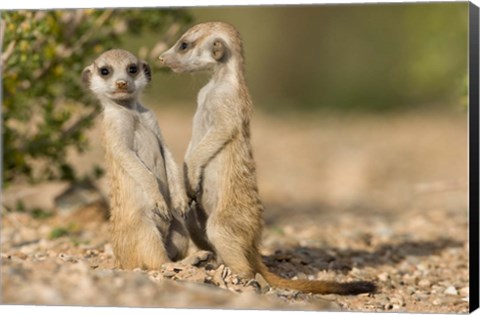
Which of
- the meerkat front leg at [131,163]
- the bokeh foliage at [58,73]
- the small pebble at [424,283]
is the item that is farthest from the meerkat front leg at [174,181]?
the bokeh foliage at [58,73]

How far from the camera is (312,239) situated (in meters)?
8.09

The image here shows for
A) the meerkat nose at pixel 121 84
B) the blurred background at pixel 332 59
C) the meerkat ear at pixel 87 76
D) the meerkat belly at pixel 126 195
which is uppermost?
the blurred background at pixel 332 59

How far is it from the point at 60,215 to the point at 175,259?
3.39 meters

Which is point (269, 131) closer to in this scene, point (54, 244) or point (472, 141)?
point (54, 244)

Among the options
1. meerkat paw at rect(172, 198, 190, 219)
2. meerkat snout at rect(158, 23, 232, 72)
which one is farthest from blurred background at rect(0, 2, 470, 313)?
meerkat paw at rect(172, 198, 190, 219)

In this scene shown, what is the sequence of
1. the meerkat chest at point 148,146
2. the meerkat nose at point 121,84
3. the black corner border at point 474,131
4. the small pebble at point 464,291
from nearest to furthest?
the black corner border at point 474,131 → the meerkat nose at point 121,84 → the meerkat chest at point 148,146 → the small pebble at point 464,291

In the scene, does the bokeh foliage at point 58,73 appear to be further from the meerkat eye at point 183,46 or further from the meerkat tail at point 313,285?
the meerkat tail at point 313,285

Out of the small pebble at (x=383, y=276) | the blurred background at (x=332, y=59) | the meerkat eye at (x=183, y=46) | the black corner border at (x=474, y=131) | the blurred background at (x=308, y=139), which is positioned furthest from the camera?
the blurred background at (x=332, y=59)

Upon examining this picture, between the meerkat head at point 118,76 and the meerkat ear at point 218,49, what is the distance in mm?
438

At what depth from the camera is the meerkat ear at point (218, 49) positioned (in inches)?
232

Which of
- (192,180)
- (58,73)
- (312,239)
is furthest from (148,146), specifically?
(58,73)

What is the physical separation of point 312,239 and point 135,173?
8.99ft

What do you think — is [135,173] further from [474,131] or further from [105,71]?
[474,131]

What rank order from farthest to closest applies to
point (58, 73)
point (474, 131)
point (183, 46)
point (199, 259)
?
point (58, 73) → point (183, 46) → point (199, 259) → point (474, 131)
